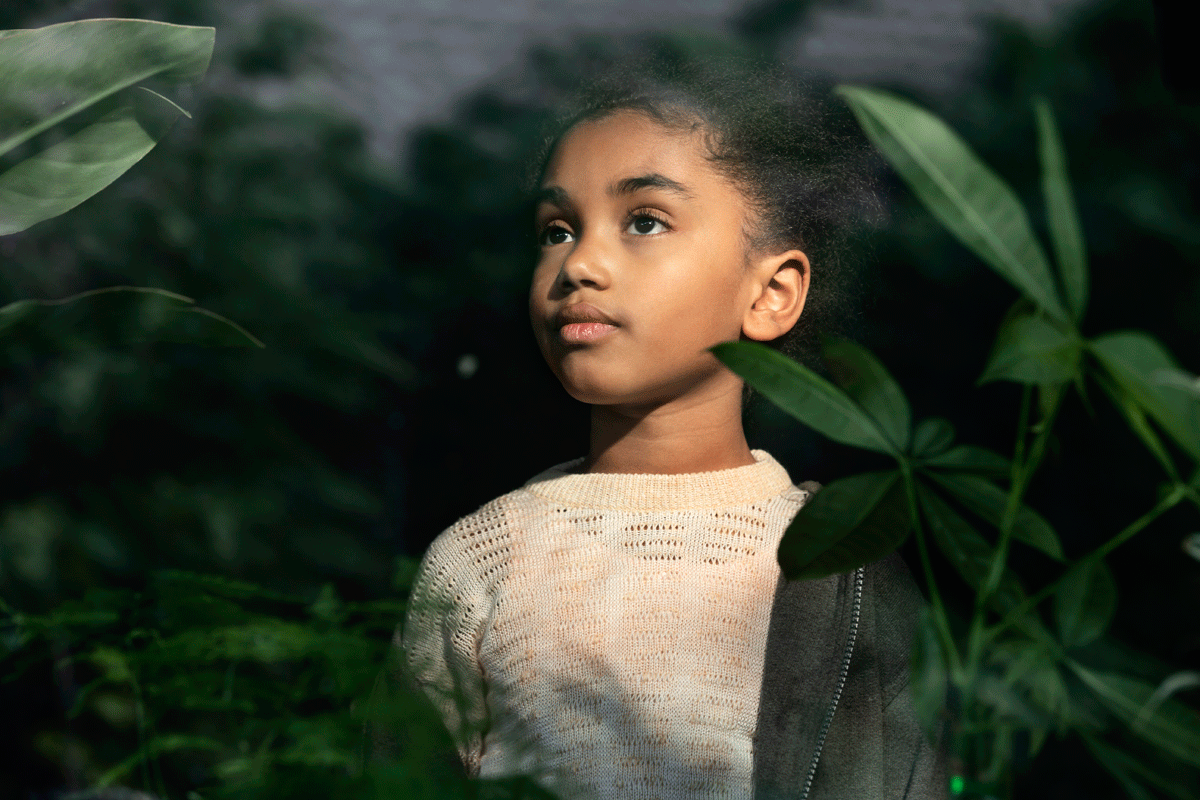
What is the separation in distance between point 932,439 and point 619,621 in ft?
1.47

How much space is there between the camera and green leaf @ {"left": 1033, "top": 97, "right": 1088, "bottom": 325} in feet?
1.24

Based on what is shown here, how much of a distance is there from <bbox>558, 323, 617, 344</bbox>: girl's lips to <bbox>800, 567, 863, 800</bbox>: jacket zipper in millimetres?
301

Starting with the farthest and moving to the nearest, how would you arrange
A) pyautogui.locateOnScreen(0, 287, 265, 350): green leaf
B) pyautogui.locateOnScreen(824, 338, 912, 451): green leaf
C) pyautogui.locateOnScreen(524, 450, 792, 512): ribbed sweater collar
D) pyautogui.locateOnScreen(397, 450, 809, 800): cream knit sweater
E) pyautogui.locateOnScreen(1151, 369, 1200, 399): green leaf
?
pyautogui.locateOnScreen(524, 450, 792, 512): ribbed sweater collar
pyautogui.locateOnScreen(397, 450, 809, 800): cream knit sweater
pyautogui.locateOnScreen(0, 287, 265, 350): green leaf
pyautogui.locateOnScreen(824, 338, 912, 451): green leaf
pyautogui.locateOnScreen(1151, 369, 1200, 399): green leaf

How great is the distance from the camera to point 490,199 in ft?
4.59

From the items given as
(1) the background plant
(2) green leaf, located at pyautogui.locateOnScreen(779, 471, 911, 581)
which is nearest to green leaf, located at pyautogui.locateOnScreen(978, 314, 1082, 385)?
(1) the background plant

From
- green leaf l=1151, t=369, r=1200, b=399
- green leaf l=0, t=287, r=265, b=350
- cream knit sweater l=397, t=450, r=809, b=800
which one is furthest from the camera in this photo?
cream knit sweater l=397, t=450, r=809, b=800

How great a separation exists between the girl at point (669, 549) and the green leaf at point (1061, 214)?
1.43ft

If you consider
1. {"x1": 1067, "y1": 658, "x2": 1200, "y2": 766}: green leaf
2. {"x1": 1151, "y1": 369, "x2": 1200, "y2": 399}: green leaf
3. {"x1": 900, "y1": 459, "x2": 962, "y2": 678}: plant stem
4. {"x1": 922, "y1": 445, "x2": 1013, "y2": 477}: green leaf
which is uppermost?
{"x1": 1151, "y1": 369, "x2": 1200, "y2": 399}: green leaf

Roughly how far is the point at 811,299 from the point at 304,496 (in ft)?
2.22

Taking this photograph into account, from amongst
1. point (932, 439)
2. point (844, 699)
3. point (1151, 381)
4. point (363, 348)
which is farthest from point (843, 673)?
point (363, 348)

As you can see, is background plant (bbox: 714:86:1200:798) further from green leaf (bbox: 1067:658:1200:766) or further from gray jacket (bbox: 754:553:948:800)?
gray jacket (bbox: 754:553:948:800)

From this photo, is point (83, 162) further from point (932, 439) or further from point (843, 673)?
point (843, 673)

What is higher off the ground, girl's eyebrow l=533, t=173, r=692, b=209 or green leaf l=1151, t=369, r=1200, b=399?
girl's eyebrow l=533, t=173, r=692, b=209

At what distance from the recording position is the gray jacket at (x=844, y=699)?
0.85 m
